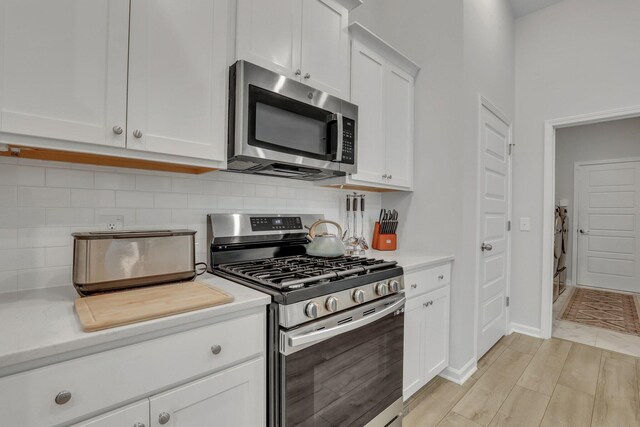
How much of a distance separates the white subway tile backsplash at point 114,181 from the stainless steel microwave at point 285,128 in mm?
439

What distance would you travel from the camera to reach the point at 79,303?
3.35 ft

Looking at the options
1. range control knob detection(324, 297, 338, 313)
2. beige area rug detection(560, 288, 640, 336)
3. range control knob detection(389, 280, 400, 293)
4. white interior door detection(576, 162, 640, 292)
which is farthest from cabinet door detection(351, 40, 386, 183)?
white interior door detection(576, 162, 640, 292)

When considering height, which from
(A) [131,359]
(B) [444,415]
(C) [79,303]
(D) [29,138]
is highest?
(D) [29,138]

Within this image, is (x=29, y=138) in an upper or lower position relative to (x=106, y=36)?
lower

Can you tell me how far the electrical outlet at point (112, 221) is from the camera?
4.51 ft

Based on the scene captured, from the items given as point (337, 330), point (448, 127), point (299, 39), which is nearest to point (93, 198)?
point (337, 330)

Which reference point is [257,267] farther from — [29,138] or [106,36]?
[106,36]

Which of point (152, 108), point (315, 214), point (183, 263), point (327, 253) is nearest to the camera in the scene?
point (152, 108)

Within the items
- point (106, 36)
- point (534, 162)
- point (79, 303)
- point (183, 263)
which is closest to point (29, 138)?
point (106, 36)

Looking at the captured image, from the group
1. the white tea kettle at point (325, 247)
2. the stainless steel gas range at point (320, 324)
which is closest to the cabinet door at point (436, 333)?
the stainless steel gas range at point (320, 324)

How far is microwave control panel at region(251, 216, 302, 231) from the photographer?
1.84 metres

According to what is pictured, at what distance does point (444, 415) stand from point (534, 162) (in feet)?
8.37

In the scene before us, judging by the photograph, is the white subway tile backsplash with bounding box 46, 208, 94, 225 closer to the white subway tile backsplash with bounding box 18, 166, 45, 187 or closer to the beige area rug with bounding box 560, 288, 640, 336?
the white subway tile backsplash with bounding box 18, 166, 45, 187

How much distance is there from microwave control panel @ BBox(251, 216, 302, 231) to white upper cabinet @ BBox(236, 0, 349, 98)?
797 mm
